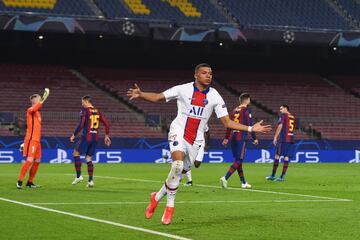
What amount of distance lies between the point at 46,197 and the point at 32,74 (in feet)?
107

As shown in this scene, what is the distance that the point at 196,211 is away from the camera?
14070 millimetres

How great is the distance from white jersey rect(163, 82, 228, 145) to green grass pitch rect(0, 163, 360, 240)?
1.28 metres

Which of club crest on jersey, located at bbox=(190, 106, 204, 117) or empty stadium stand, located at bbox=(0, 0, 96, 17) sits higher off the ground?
empty stadium stand, located at bbox=(0, 0, 96, 17)

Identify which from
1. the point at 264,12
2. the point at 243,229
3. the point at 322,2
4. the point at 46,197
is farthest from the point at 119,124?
the point at 243,229

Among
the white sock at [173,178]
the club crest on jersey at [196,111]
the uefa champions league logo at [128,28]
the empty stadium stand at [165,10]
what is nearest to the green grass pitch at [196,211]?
the white sock at [173,178]

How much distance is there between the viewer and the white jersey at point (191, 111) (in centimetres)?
1252

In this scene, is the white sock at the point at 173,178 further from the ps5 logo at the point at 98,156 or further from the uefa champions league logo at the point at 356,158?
the uefa champions league logo at the point at 356,158

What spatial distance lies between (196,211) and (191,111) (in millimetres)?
2229

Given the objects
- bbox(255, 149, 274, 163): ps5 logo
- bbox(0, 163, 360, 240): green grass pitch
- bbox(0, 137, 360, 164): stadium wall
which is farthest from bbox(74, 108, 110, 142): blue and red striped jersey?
bbox(255, 149, 274, 163): ps5 logo

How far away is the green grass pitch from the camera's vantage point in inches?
432

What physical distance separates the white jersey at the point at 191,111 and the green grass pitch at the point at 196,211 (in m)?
1.28

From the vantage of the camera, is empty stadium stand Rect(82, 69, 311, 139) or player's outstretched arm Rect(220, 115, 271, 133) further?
empty stadium stand Rect(82, 69, 311, 139)

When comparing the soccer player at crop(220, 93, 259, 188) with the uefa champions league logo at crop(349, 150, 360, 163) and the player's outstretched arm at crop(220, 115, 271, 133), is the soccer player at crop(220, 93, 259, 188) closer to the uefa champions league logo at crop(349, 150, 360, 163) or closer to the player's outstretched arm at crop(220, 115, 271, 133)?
the player's outstretched arm at crop(220, 115, 271, 133)

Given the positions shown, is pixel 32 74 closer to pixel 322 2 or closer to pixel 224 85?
pixel 224 85
